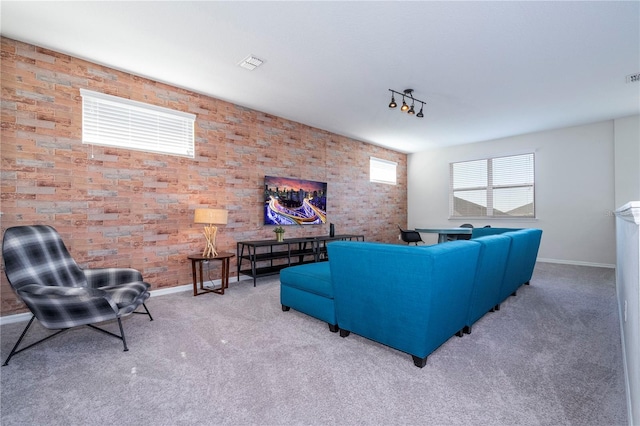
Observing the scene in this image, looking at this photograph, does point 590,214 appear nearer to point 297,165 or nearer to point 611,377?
point 611,377

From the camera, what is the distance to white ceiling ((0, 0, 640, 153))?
97.7 inches

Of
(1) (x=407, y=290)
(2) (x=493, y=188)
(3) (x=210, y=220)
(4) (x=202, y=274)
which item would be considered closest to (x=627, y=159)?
(2) (x=493, y=188)

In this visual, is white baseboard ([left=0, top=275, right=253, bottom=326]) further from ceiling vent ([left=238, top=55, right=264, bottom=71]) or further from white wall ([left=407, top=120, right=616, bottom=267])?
white wall ([left=407, top=120, right=616, bottom=267])

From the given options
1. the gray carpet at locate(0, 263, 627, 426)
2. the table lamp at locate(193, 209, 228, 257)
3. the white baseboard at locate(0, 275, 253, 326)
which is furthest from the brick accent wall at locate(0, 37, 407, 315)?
the gray carpet at locate(0, 263, 627, 426)

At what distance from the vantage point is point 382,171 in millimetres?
7543

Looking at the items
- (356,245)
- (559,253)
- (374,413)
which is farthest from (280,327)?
(559,253)

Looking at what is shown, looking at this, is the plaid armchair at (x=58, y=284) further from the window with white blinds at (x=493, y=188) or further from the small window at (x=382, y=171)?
the window with white blinds at (x=493, y=188)

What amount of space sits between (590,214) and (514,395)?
5.67m

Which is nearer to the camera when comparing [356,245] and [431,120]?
[356,245]

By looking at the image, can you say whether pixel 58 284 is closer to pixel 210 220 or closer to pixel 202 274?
pixel 210 220

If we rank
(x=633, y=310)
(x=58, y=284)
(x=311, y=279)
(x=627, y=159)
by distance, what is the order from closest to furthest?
1. (x=633, y=310)
2. (x=58, y=284)
3. (x=311, y=279)
4. (x=627, y=159)

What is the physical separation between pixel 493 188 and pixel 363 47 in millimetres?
5310

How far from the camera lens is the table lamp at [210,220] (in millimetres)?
3781

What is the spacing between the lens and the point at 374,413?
Result: 5.03 feet
